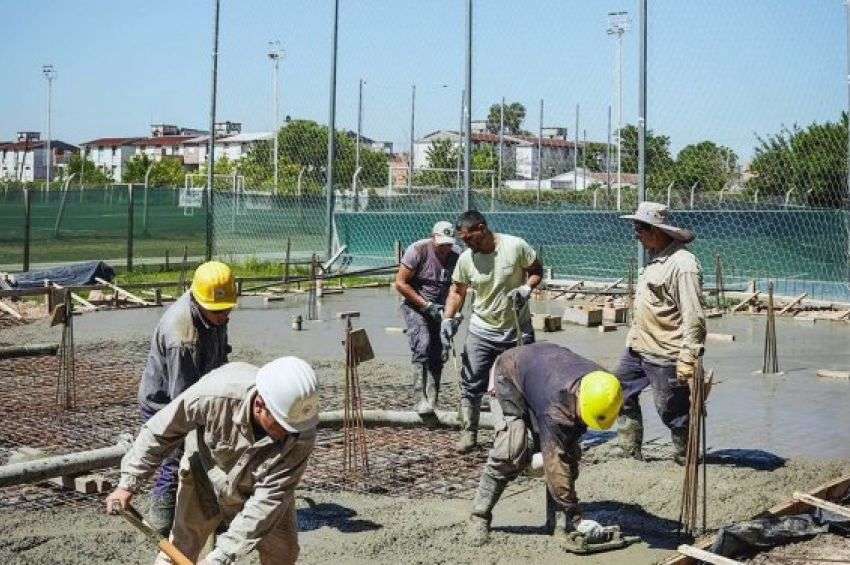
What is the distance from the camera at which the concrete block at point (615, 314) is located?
16.3 metres

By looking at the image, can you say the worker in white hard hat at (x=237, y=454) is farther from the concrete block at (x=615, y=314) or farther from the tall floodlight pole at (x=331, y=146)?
the tall floodlight pole at (x=331, y=146)

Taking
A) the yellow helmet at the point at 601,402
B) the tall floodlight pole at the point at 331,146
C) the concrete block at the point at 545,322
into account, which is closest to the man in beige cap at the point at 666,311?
the yellow helmet at the point at 601,402

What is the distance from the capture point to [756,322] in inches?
671

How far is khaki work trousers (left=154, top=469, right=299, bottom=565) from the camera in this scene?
454 centimetres

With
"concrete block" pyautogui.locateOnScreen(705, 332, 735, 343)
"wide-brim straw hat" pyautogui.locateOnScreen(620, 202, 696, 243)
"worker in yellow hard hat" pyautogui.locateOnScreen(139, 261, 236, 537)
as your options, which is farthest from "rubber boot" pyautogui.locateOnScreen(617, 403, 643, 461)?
"concrete block" pyautogui.locateOnScreen(705, 332, 735, 343)

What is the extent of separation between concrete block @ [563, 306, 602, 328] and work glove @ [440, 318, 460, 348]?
25.6 ft

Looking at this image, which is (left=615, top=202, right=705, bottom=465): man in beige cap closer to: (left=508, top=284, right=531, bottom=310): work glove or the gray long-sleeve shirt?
(left=508, top=284, right=531, bottom=310): work glove

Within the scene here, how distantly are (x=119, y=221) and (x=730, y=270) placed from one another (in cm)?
1380

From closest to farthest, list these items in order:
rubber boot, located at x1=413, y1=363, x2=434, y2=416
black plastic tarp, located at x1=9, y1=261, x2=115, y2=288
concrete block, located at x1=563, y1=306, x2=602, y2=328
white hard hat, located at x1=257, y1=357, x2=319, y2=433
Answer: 1. white hard hat, located at x1=257, y1=357, x2=319, y2=433
2. rubber boot, located at x1=413, y1=363, x2=434, y2=416
3. concrete block, located at x1=563, y1=306, x2=602, y2=328
4. black plastic tarp, located at x1=9, y1=261, x2=115, y2=288

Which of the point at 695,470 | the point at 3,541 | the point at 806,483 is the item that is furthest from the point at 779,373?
the point at 3,541

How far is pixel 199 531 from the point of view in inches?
181

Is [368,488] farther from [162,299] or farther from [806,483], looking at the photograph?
[162,299]

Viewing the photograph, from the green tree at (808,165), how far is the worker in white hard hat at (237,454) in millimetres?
15645

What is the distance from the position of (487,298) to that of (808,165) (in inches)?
497
